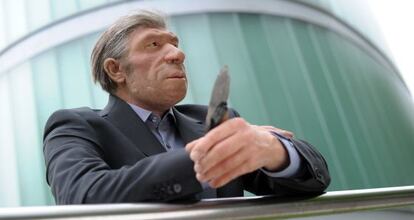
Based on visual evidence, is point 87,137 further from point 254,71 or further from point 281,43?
point 281,43

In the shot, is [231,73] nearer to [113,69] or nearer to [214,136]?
[113,69]

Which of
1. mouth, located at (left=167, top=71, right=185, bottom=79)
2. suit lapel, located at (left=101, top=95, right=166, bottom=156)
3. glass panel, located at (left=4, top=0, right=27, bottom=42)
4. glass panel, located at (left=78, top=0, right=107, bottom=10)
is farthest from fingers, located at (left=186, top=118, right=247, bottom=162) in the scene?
glass panel, located at (left=4, top=0, right=27, bottom=42)

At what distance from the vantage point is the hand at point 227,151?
1.74ft

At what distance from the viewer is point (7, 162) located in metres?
2.14

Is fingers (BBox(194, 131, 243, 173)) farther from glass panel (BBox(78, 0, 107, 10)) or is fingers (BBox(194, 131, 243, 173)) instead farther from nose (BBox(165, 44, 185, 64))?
glass panel (BBox(78, 0, 107, 10))

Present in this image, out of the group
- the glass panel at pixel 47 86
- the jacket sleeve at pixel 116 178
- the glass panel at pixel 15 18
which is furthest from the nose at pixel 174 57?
the glass panel at pixel 15 18

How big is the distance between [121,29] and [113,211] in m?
0.70

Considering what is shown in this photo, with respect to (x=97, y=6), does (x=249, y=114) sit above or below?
below

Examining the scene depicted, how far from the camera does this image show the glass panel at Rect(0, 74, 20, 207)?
6.79 ft

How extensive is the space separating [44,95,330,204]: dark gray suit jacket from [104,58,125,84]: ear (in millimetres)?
67

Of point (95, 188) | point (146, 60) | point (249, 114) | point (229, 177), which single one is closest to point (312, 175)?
point (229, 177)

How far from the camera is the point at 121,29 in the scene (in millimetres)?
1114

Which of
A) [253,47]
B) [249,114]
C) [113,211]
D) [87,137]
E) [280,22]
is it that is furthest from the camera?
[280,22]

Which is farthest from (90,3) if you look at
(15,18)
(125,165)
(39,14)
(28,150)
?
(125,165)
